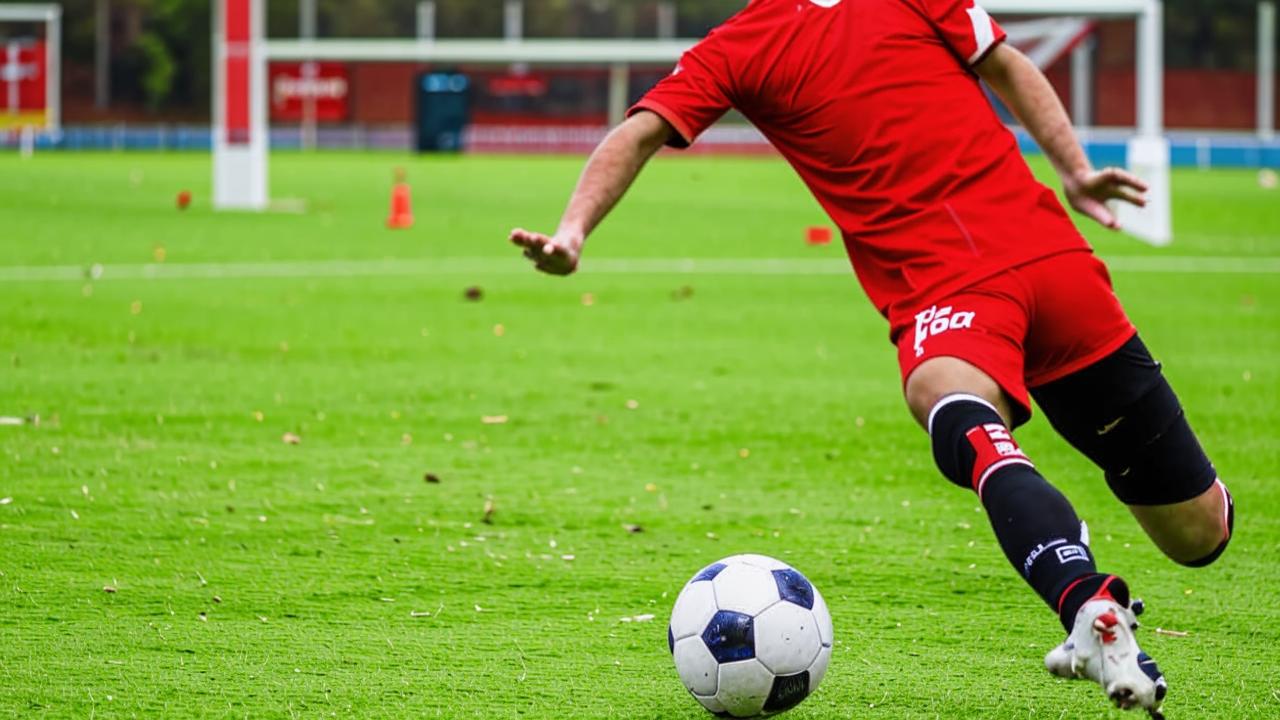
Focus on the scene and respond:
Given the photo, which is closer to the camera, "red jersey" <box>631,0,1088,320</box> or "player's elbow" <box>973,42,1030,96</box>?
"red jersey" <box>631,0,1088,320</box>

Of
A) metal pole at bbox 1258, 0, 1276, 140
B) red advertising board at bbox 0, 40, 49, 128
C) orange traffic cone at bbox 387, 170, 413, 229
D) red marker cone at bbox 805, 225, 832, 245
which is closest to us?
red marker cone at bbox 805, 225, 832, 245

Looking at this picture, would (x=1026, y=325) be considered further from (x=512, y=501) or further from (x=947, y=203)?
(x=512, y=501)

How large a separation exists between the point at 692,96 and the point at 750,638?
1.24 m

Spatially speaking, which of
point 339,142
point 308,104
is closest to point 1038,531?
point 339,142

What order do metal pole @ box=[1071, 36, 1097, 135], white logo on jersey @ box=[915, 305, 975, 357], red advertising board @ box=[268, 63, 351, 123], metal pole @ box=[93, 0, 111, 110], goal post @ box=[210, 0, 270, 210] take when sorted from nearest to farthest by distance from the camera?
white logo on jersey @ box=[915, 305, 975, 357], goal post @ box=[210, 0, 270, 210], metal pole @ box=[1071, 36, 1097, 135], red advertising board @ box=[268, 63, 351, 123], metal pole @ box=[93, 0, 111, 110]

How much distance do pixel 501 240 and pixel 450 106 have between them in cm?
4137

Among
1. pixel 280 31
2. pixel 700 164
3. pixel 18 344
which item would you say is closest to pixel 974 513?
pixel 18 344

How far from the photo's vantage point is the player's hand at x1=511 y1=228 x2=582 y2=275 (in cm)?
386

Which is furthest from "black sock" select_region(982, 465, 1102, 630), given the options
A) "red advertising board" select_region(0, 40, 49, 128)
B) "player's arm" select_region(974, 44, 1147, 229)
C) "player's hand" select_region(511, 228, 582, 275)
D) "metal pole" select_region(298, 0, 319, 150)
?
"metal pole" select_region(298, 0, 319, 150)

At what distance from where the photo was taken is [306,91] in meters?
70.8

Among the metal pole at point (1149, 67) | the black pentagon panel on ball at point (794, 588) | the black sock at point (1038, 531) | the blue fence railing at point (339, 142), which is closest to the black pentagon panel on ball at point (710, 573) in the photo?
the black pentagon panel on ball at point (794, 588)

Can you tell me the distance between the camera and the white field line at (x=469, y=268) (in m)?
16.1

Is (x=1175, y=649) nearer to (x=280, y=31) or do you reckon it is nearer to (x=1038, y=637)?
(x=1038, y=637)

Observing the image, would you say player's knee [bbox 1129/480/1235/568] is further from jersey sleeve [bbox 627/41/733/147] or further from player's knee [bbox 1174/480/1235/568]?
jersey sleeve [bbox 627/41/733/147]
